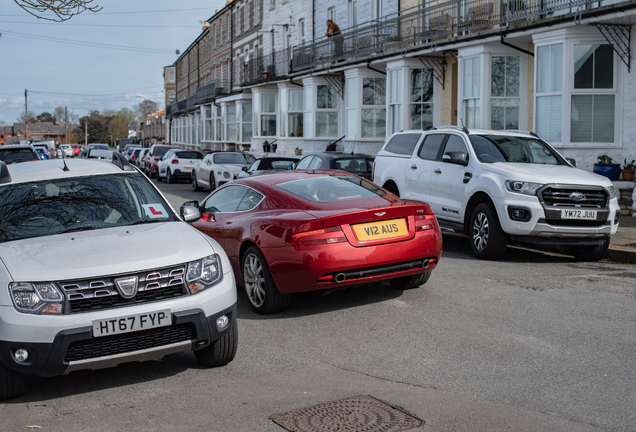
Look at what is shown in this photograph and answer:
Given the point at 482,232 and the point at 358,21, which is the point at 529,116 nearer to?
the point at 482,232

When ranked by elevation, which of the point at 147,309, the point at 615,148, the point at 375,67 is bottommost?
the point at 147,309

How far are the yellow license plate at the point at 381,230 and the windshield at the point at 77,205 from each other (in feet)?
6.01

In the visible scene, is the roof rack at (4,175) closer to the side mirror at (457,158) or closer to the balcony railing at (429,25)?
the side mirror at (457,158)

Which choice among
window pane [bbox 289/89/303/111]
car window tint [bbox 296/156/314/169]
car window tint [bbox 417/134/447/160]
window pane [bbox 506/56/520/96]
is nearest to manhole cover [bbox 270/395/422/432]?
car window tint [bbox 417/134/447/160]

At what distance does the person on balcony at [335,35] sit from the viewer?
93.3 ft

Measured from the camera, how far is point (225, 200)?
8.32 meters

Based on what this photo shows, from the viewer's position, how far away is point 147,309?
181 inches

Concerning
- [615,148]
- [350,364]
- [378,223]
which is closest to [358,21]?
[615,148]

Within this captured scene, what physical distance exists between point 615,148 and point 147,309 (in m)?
13.9

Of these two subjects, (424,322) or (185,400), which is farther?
(424,322)

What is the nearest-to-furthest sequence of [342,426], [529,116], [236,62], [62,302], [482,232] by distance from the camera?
[342,426] → [62,302] → [482,232] → [529,116] → [236,62]

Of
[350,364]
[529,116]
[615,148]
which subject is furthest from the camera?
[529,116]

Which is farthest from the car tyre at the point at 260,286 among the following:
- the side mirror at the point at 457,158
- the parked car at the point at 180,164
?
the parked car at the point at 180,164

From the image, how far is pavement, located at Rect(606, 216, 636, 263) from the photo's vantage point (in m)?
10.0
